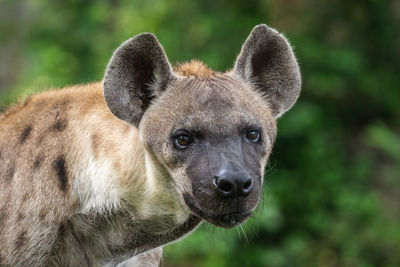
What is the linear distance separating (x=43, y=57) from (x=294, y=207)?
4.00 m

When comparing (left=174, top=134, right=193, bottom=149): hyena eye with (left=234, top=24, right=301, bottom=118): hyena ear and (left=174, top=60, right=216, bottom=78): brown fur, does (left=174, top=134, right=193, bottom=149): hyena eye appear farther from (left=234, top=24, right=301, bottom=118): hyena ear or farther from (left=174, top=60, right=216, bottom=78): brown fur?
(left=234, top=24, right=301, bottom=118): hyena ear

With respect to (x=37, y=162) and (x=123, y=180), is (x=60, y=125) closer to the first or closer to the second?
(x=37, y=162)

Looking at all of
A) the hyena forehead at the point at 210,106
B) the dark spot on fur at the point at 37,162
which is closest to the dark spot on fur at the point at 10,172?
the dark spot on fur at the point at 37,162

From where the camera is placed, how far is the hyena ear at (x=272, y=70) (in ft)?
13.3

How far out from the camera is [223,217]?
11.5ft

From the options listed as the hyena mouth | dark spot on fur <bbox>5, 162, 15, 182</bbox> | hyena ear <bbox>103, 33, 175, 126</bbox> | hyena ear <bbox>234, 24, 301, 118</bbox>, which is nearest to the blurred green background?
hyena ear <bbox>234, 24, 301, 118</bbox>

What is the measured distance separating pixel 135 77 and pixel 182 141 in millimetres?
546

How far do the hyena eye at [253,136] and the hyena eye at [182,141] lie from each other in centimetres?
31

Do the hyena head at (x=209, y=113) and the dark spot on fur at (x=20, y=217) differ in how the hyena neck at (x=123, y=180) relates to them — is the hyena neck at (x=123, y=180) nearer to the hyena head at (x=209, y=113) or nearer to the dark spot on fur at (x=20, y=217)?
the hyena head at (x=209, y=113)

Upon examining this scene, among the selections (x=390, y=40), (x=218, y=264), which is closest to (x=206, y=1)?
(x=390, y=40)

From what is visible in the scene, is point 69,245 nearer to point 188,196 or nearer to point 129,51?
point 188,196

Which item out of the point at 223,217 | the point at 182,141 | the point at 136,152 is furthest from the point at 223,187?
the point at 136,152

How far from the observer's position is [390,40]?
9109 millimetres

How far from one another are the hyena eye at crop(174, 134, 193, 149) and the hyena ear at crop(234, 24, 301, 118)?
28.1 inches
